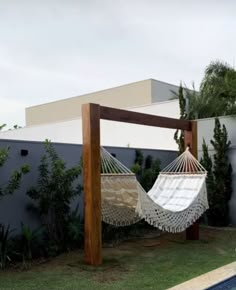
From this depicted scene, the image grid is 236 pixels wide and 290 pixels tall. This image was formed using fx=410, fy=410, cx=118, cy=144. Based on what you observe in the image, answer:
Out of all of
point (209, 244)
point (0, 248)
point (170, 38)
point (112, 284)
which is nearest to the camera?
point (112, 284)

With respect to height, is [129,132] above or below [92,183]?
above

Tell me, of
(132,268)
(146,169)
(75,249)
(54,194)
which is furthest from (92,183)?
(146,169)

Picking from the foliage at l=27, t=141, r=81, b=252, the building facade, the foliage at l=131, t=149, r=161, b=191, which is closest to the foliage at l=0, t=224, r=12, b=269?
the foliage at l=27, t=141, r=81, b=252

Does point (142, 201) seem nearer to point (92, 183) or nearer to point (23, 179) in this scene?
point (92, 183)

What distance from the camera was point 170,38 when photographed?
29.3ft

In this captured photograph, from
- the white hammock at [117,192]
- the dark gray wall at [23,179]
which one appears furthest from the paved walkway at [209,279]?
the dark gray wall at [23,179]

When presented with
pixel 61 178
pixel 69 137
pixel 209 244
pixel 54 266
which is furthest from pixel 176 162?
pixel 69 137

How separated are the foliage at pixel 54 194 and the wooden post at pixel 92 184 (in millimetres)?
807

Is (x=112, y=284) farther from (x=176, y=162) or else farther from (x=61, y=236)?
(x=176, y=162)

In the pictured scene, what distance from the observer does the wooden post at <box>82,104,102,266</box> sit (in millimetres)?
5613

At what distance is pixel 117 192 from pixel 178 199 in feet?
4.14

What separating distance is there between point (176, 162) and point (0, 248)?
363 centimetres

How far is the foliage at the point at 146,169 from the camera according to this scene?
8641 millimetres

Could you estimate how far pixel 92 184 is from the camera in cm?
561
